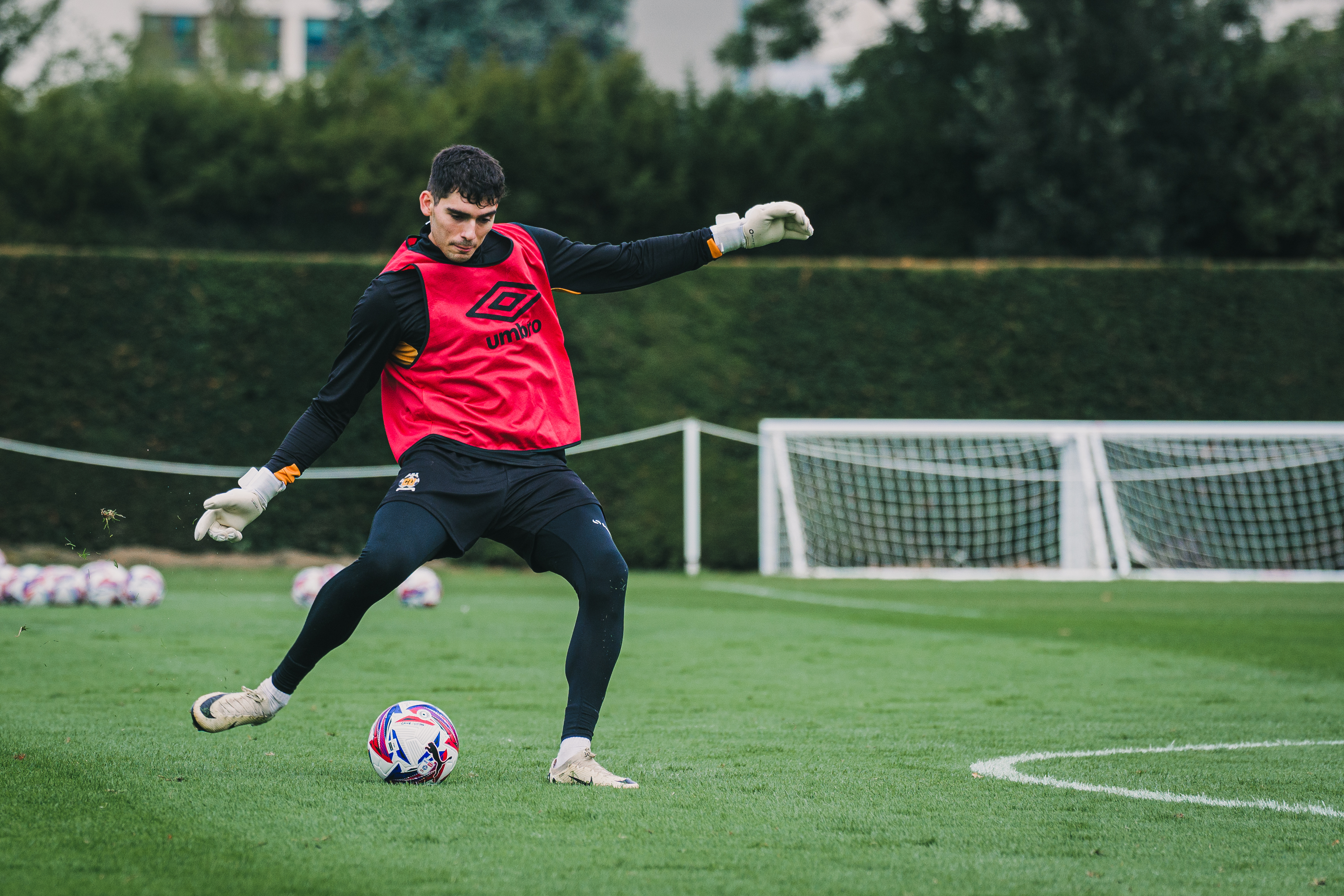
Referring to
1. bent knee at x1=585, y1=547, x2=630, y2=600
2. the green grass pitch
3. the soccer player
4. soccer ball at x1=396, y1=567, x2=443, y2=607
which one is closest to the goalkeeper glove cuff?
the soccer player

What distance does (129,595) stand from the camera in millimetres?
10586

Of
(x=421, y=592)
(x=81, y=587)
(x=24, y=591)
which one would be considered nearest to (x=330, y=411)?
(x=421, y=592)

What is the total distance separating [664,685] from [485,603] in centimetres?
526

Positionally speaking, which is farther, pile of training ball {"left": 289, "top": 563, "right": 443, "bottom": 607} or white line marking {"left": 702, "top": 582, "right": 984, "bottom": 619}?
white line marking {"left": 702, "top": 582, "right": 984, "bottom": 619}

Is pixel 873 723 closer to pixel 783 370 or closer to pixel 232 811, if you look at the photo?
pixel 232 811

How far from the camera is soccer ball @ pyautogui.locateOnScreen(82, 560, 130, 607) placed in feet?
34.3

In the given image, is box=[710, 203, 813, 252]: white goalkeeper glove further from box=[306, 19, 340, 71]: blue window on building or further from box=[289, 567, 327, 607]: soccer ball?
box=[306, 19, 340, 71]: blue window on building

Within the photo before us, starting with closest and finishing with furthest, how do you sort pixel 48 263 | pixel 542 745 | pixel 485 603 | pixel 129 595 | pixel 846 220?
pixel 542 745
pixel 129 595
pixel 485 603
pixel 48 263
pixel 846 220

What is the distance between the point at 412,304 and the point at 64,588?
7609 millimetres

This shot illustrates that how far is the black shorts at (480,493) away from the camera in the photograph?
163 inches

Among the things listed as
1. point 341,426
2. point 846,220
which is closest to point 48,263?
point 846,220

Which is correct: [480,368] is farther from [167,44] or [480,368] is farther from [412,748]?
[167,44]

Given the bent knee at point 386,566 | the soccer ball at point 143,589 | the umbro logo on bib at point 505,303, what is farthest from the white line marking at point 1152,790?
the soccer ball at point 143,589

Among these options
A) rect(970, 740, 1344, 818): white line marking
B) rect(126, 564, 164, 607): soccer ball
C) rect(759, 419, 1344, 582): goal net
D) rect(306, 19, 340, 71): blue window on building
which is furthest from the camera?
rect(306, 19, 340, 71): blue window on building
